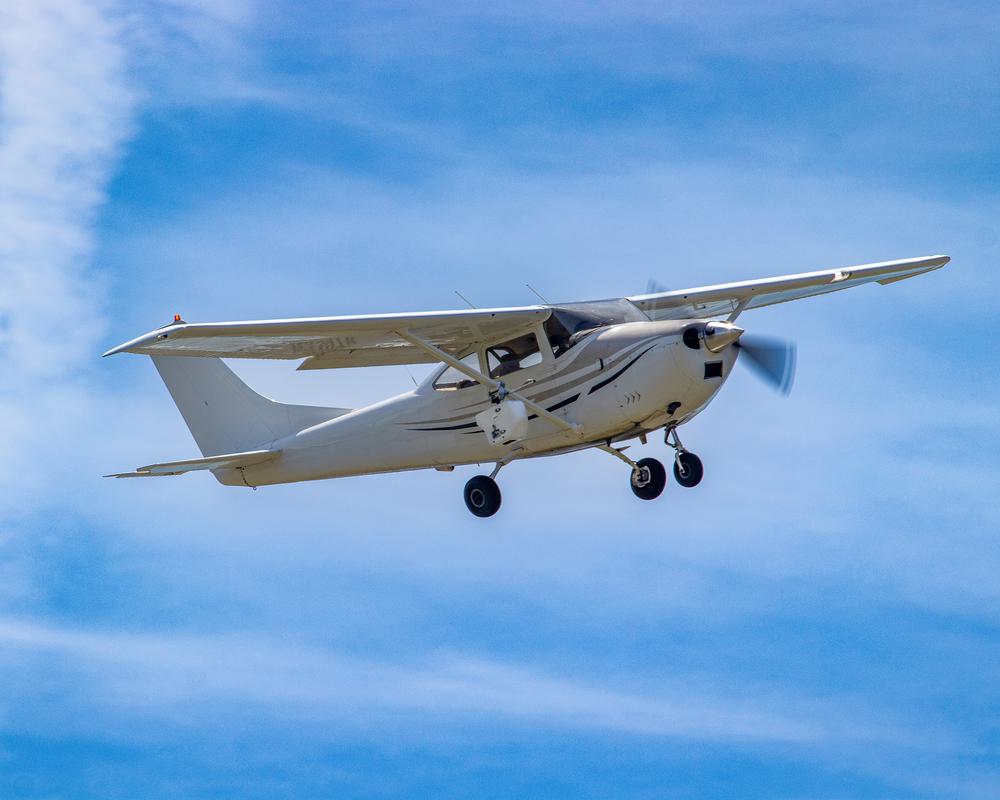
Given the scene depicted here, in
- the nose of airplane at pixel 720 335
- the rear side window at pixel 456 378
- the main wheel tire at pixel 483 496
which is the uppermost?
the rear side window at pixel 456 378

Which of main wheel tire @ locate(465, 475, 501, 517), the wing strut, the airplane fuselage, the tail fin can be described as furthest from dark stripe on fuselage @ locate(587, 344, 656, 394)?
the tail fin

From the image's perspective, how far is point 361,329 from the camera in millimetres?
21109

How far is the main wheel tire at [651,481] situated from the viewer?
2244cm

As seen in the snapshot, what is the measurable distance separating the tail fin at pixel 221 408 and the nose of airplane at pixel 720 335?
7577mm

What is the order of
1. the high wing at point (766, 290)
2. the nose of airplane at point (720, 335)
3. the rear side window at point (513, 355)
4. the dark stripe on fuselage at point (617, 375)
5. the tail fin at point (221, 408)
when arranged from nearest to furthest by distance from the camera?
the nose of airplane at point (720, 335) < the dark stripe on fuselage at point (617, 375) < the rear side window at point (513, 355) < the high wing at point (766, 290) < the tail fin at point (221, 408)

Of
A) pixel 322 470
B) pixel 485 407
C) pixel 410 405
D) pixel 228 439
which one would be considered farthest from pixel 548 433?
pixel 228 439

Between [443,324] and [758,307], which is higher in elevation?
[758,307]

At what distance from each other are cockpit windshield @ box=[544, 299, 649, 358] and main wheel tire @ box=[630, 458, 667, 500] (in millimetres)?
2107

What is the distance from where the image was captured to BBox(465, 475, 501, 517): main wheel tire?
22.7m

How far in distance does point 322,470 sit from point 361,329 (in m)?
3.93

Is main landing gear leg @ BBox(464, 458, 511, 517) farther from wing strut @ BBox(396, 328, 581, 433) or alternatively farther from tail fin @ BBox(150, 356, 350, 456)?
tail fin @ BBox(150, 356, 350, 456)

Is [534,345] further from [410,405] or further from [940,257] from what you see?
[940,257]

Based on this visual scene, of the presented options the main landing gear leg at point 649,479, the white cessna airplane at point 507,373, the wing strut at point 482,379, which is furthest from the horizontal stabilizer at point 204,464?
the main landing gear leg at point 649,479

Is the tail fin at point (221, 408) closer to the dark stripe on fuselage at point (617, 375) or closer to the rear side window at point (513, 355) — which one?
the rear side window at point (513, 355)
